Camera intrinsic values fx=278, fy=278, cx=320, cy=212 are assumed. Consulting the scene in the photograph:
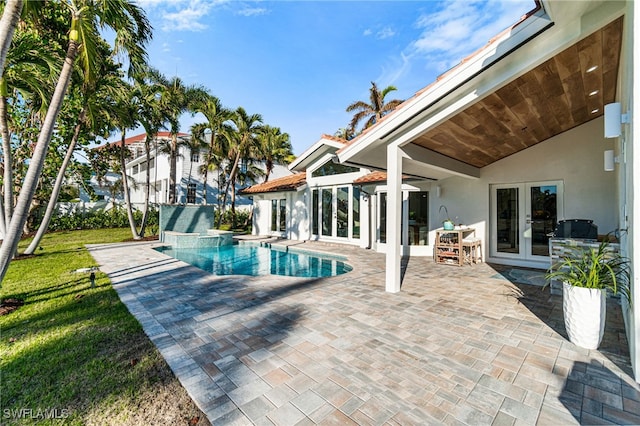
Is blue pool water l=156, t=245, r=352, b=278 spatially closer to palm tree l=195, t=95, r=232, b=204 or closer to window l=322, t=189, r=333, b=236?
window l=322, t=189, r=333, b=236

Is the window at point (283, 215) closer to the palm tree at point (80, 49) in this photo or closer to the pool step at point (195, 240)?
the pool step at point (195, 240)

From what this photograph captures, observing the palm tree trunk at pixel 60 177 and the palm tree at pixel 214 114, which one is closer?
the palm tree trunk at pixel 60 177

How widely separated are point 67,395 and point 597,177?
1259 centimetres

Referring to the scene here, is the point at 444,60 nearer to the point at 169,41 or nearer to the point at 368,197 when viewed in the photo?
the point at 368,197

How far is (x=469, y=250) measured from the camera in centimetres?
1047

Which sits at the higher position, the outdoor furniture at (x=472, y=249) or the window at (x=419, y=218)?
the window at (x=419, y=218)

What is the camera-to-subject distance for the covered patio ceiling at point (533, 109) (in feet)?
16.5

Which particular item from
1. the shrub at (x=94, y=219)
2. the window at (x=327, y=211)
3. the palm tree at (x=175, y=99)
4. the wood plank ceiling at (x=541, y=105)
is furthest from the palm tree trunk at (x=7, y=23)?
the shrub at (x=94, y=219)

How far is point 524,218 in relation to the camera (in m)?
9.82

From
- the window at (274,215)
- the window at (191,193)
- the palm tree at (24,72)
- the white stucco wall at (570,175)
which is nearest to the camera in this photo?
the palm tree at (24,72)

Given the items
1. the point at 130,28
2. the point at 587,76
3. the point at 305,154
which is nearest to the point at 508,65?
the point at 587,76

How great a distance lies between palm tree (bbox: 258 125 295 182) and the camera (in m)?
25.9

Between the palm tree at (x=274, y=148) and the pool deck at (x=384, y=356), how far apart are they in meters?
20.5

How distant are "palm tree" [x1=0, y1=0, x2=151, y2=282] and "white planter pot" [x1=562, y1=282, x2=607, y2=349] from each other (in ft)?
30.0
